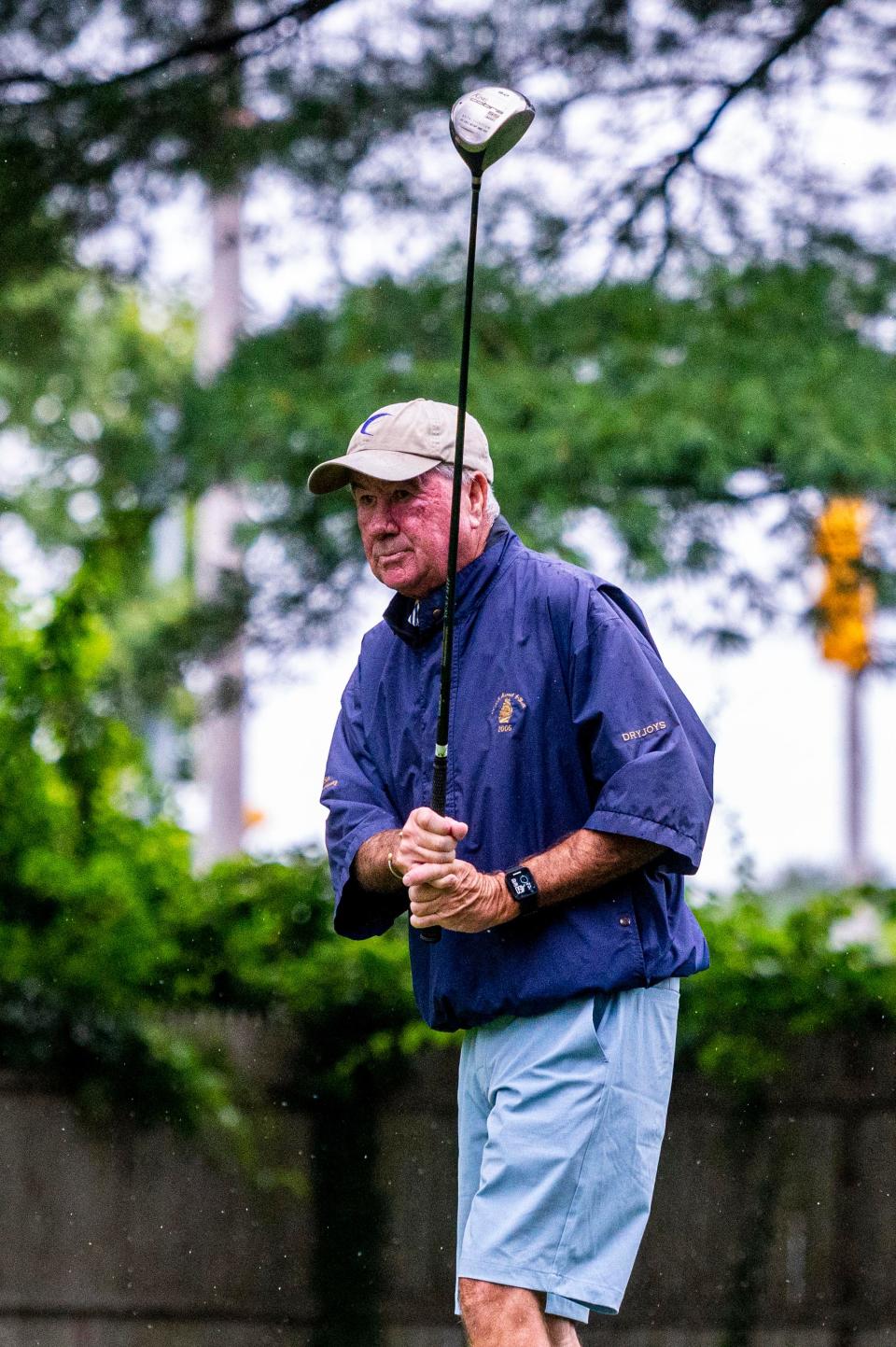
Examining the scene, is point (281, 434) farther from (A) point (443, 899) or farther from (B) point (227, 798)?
(B) point (227, 798)

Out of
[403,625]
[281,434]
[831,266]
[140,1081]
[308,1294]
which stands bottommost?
[308,1294]

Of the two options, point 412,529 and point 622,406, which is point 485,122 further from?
point 622,406

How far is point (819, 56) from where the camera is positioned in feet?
15.4

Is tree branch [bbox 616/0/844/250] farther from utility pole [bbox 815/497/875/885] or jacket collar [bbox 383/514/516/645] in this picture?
jacket collar [bbox 383/514/516/645]

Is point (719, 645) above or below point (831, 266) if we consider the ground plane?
below

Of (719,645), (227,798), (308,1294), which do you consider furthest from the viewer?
(227,798)

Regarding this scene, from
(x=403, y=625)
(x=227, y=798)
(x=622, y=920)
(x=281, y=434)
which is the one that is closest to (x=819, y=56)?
(x=281, y=434)

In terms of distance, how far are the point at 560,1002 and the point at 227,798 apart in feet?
25.1

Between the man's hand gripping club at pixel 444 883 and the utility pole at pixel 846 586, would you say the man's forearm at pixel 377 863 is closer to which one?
the man's hand gripping club at pixel 444 883

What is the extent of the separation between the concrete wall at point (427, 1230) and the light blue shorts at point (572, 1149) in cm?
182

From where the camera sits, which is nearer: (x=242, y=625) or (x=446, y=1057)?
(x=446, y=1057)

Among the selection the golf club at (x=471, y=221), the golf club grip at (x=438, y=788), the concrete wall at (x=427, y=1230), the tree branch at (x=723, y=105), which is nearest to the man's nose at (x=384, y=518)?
the golf club at (x=471, y=221)

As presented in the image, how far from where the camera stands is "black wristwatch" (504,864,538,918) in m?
2.49

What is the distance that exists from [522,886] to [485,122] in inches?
46.3
